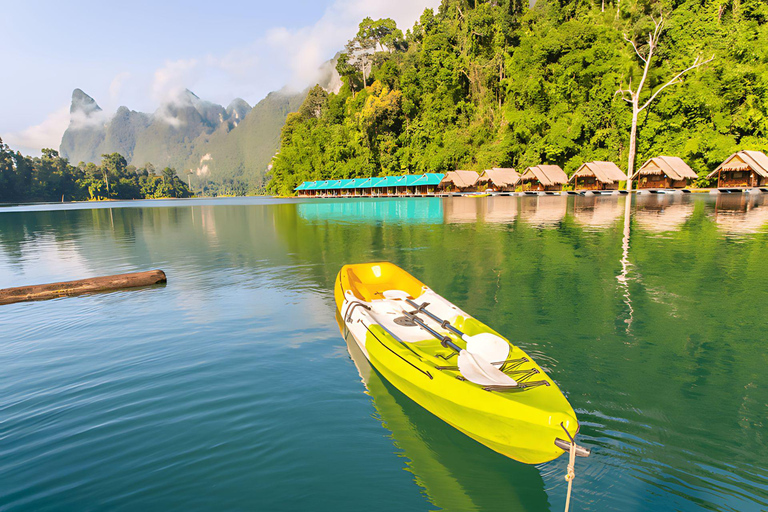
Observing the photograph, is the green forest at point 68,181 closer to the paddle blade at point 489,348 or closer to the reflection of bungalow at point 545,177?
the reflection of bungalow at point 545,177

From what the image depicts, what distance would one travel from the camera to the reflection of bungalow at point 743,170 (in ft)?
149

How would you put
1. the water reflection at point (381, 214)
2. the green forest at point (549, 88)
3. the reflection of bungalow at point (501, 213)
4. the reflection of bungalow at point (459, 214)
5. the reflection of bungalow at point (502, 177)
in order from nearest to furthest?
the reflection of bungalow at point (501, 213), the reflection of bungalow at point (459, 214), the water reflection at point (381, 214), the green forest at point (549, 88), the reflection of bungalow at point (502, 177)

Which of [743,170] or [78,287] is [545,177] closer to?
[743,170]

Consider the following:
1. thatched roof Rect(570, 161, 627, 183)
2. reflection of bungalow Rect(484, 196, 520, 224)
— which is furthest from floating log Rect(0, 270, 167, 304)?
thatched roof Rect(570, 161, 627, 183)

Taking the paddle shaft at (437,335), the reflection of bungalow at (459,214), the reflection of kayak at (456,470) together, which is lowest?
the reflection of kayak at (456,470)

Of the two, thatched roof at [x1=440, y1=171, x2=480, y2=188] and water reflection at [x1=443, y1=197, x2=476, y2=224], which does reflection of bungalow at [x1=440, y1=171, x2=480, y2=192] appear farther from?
water reflection at [x1=443, y1=197, x2=476, y2=224]

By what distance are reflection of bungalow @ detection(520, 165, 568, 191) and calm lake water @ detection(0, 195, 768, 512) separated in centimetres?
5141

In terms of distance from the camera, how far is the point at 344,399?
5.68 meters

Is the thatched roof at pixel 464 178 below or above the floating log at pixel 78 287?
above

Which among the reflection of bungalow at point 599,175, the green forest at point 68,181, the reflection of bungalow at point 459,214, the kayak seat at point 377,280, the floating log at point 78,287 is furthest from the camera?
the green forest at point 68,181

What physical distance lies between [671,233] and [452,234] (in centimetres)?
1074

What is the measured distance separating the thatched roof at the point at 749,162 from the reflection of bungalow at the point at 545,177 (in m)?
20.0

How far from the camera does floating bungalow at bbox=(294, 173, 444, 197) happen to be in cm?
7644

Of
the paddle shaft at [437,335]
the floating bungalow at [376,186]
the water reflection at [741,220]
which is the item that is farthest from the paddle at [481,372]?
the floating bungalow at [376,186]
